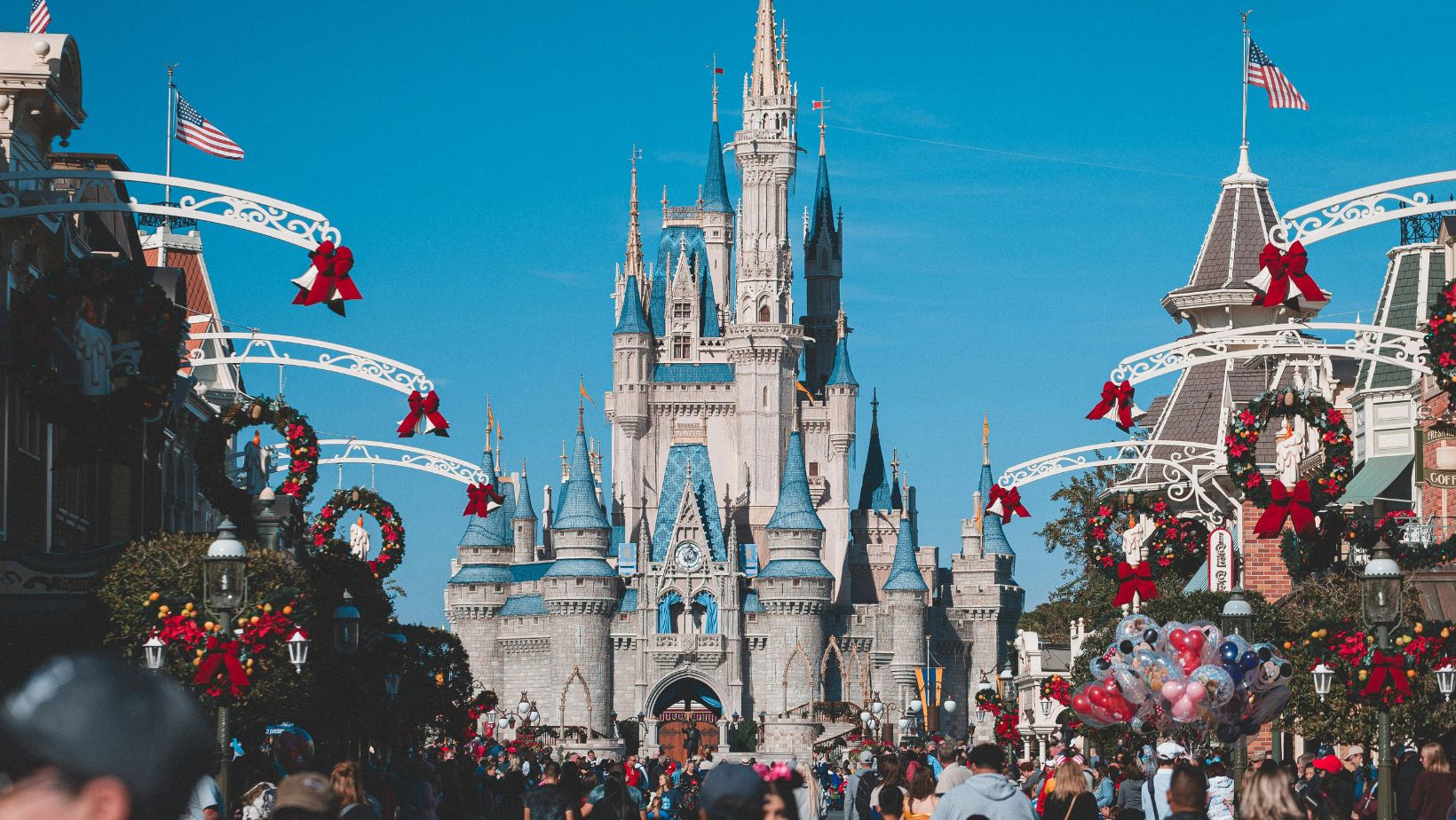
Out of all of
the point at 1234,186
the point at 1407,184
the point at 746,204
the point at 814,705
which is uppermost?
the point at 746,204

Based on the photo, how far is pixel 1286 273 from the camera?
17.9 metres

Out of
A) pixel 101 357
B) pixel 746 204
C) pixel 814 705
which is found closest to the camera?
pixel 101 357

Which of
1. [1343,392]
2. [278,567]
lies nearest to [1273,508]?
[278,567]

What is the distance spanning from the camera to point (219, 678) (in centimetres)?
1664

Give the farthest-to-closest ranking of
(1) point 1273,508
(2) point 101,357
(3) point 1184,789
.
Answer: (1) point 1273,508 < (2) point 101,357 < (3) point 1184,789

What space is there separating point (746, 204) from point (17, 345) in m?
102

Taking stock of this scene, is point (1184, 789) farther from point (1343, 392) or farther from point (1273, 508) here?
point (1343, 392)

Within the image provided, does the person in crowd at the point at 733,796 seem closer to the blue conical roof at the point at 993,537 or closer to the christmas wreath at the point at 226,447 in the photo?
the christmas wreath at the point at 226,447

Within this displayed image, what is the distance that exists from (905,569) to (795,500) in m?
7.05

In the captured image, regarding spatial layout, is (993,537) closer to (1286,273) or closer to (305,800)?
(1286,273)

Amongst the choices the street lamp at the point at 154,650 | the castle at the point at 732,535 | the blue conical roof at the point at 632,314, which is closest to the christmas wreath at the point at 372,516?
the street lamp at the point at 154,650

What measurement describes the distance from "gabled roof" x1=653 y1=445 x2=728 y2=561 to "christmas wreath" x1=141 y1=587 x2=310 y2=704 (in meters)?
94.3

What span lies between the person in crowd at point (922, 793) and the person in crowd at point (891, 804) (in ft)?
1.92

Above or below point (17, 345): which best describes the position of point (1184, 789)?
below
